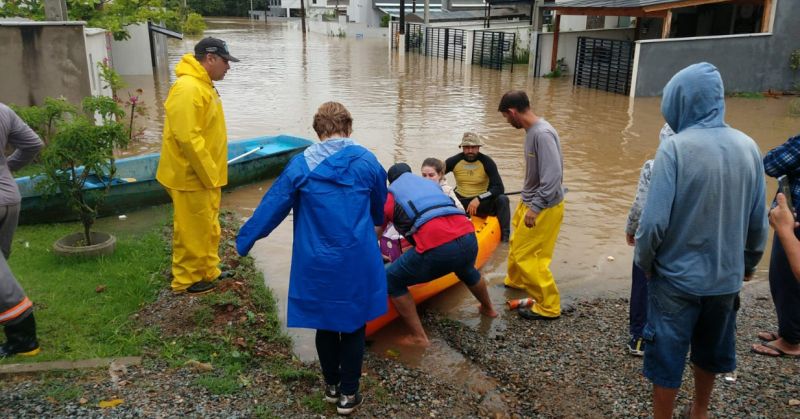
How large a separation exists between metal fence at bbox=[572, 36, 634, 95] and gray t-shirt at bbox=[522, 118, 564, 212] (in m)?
15.0

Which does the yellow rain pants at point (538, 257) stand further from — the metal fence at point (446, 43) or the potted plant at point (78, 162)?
the metal fence at point (446, 43)

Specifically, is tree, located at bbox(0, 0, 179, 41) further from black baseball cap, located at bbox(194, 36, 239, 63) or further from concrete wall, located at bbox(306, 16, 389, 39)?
concrete wall, located at bbox(306, 16, 389, 39)

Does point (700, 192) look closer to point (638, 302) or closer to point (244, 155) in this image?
point (638, 302)

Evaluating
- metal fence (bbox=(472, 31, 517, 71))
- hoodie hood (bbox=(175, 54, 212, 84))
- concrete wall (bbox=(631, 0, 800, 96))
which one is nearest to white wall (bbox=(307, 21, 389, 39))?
metal fence (bbox=(472, 31, 517, 71))

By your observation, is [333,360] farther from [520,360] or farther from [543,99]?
[543,99]

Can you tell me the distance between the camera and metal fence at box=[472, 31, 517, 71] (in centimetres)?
2584

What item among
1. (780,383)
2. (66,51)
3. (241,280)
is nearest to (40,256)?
(241,280)

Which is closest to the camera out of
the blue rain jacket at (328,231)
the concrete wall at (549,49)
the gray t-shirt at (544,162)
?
the blue rain jacket at (328,231)

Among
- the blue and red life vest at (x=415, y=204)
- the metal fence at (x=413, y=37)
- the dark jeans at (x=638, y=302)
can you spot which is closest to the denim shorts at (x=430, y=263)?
Result: the blue and red life vest at (x=415, y=204)

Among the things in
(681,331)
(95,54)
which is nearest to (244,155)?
(95,54)

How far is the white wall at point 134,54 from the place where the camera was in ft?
69.0

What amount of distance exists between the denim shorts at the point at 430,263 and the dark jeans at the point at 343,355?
0.92 meters

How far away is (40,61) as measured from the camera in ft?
29.1

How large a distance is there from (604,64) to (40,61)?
16.0 metres
